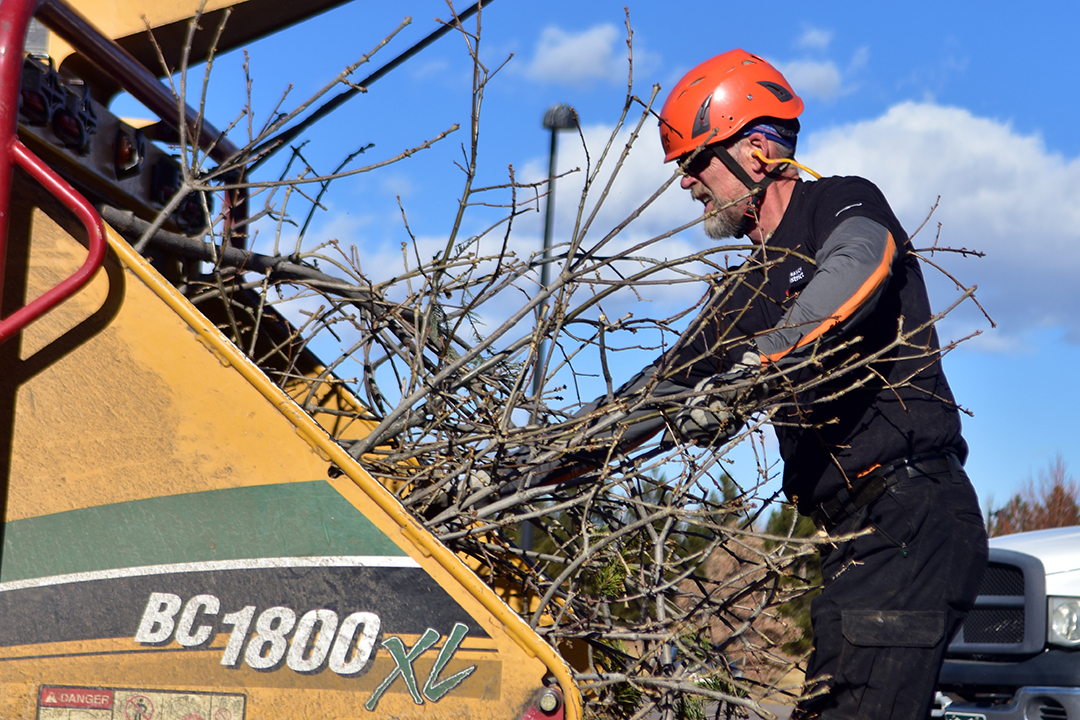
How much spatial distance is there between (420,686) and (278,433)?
636mm

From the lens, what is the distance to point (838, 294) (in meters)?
2.43

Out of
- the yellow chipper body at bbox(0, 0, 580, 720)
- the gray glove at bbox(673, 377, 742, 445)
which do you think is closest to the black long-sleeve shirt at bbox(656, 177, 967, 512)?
the gray glove at bbox(673, 377, 742, 445)

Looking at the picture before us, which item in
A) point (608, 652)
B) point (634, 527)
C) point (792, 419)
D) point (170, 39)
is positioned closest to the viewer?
point (634, 527)

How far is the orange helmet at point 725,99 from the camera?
124 inches

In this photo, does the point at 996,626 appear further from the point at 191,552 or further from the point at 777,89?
the point at 191,552

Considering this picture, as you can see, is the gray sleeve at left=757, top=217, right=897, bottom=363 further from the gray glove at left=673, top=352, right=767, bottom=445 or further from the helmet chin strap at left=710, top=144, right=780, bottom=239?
the helmet chin strap at left=710, top=144, right=780, bottom=239

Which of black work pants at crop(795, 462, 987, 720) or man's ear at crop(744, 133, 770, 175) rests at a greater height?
man's ear at crop(744, 133, 770, 175)

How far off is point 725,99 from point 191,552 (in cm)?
224

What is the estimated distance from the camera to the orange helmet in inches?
124

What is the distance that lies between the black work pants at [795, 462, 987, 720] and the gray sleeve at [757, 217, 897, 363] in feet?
1.85

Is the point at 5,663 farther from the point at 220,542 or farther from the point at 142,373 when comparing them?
the point at 142,373

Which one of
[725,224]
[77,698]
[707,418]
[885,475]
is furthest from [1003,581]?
[77,698]

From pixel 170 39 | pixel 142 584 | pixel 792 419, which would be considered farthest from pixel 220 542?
pixel 170 39

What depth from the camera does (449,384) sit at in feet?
8.54
